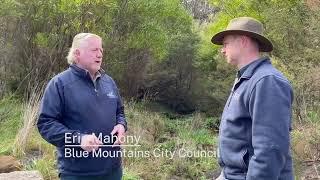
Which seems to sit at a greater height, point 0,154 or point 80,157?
point 80,157

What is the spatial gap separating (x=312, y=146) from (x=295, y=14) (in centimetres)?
620

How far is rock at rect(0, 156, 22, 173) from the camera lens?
6254mm

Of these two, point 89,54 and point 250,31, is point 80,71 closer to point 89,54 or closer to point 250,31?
point 89,54

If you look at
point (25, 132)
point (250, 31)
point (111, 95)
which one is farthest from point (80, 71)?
point (25, 132)

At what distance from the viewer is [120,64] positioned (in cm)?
1612

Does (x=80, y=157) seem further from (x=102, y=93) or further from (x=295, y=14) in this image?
(x=295, y=14)

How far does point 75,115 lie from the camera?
387cm

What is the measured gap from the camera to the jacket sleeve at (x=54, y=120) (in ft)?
12.3

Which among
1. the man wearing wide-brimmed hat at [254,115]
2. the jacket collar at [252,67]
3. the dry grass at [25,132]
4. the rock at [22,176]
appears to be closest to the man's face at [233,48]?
the man wearing wide-brimmed hat at [254,115]

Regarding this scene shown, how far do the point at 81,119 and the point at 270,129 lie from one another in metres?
1.71

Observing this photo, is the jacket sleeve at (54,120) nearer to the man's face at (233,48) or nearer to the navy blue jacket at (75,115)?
the navy blue jacket at (75,115)

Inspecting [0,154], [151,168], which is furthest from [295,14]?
[0,154]

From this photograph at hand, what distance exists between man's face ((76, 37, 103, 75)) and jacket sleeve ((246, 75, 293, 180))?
1614 mm

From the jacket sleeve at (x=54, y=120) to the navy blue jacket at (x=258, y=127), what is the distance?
133 cm
